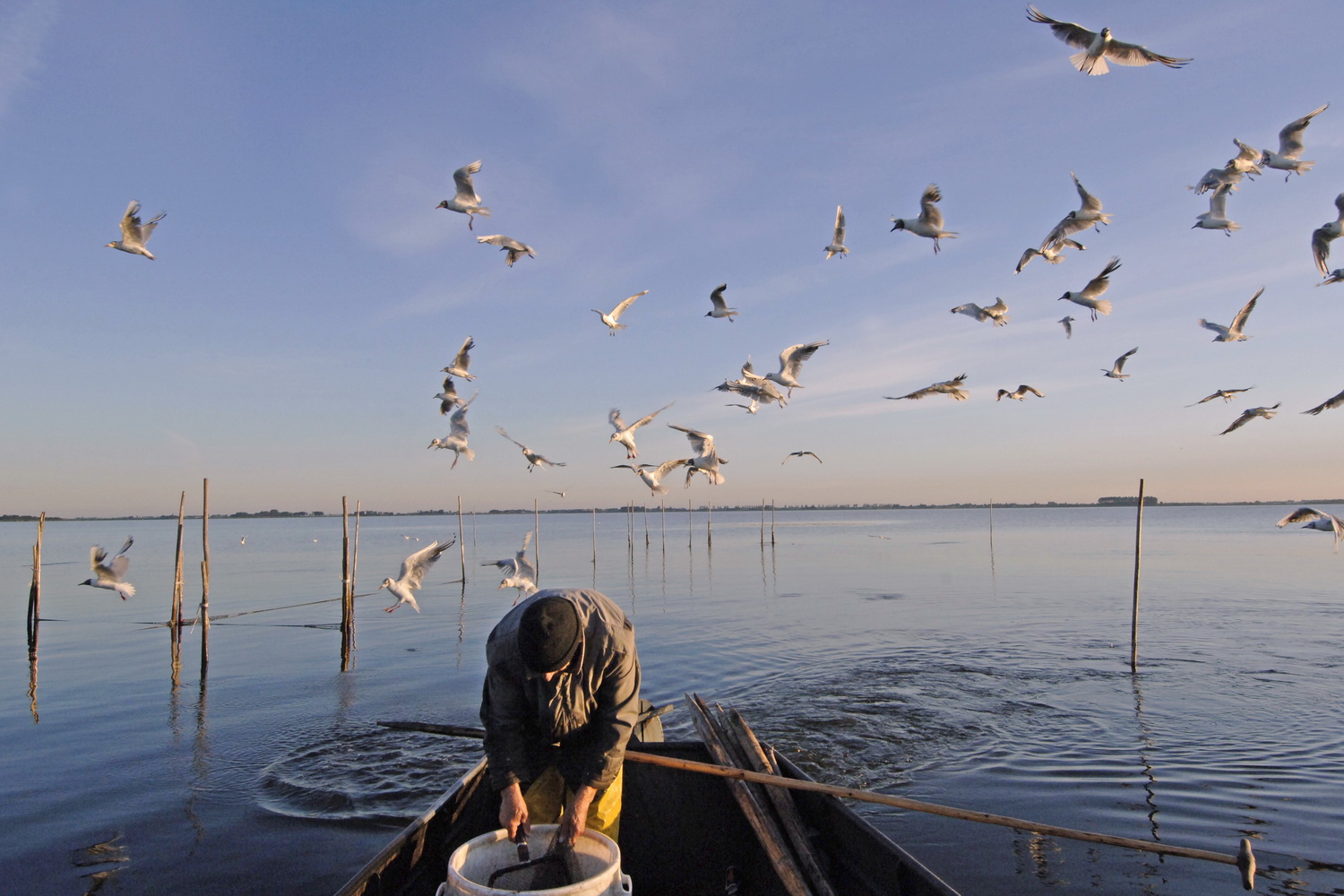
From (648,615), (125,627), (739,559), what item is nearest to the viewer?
(125,627)

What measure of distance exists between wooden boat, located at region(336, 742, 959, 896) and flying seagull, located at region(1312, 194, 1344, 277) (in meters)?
12.3

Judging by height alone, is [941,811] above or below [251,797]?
above

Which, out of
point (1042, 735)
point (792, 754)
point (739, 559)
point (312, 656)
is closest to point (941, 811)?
point (792, 754)

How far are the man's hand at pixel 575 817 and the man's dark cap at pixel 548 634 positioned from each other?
0.83 m

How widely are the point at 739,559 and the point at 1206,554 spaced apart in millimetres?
24003

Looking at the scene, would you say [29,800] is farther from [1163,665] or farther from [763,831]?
[1163,665]

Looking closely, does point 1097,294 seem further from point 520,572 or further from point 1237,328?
point 520,572

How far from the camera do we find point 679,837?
5.73 metres

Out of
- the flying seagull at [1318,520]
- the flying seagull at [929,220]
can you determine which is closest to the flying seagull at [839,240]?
the flying seagull at [929,220]

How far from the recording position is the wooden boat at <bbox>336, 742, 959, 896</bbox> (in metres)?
4.74

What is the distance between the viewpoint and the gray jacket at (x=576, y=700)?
14.1 feet

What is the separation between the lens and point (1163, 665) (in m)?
13.9

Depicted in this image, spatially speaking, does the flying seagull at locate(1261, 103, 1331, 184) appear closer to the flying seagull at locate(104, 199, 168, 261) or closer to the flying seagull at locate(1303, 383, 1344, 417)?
the flying seagull at locate(1303, 383, 1344, 417)

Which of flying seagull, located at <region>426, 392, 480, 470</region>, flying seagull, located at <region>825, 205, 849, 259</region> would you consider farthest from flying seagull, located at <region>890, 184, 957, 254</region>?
flying seagull, located at <region>426, 392, 480, 470</region>
